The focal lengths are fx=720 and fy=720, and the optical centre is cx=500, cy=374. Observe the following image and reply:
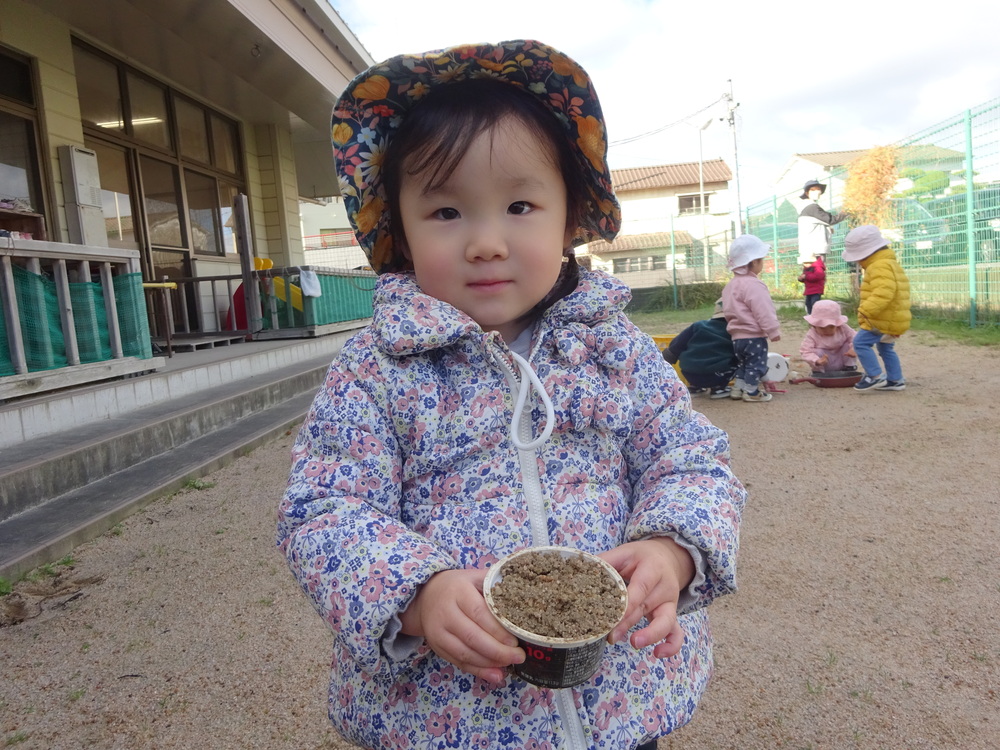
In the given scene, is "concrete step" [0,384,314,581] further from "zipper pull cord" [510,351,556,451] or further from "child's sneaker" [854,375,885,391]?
"child's sneaker" [854,375,885,391]

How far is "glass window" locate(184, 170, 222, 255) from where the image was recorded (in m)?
8.70

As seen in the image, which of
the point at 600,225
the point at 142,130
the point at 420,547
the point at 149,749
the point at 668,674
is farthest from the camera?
the point at 142,130

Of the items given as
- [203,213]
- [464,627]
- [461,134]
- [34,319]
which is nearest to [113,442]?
[34,319]

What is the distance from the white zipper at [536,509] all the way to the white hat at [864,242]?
5669 millimetres

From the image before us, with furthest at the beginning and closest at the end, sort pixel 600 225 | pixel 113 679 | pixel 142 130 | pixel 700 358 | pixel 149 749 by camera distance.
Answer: pixel 142 130
pixel 700 358
pixel 113 679
pixel 149 749
pixel 600 225

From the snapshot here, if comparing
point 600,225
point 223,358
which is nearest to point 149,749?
point 600,225

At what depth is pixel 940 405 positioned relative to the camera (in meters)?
5.12

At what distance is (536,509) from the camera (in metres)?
1.11

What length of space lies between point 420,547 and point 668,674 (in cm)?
45

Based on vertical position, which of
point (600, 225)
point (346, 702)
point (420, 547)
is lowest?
point (346, 702)

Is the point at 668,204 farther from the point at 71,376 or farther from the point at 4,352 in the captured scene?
the point at 4,352

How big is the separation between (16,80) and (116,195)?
160 centimetres

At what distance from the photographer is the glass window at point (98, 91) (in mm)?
6781

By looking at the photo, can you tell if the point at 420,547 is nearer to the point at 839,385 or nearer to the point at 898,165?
the point at 839,385
